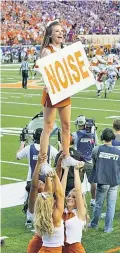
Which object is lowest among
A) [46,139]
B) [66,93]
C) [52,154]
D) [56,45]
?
[52,154]

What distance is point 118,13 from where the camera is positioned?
180ft

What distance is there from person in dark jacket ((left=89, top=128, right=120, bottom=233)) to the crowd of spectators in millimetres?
A: 39713

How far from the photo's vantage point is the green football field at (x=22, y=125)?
29.0 ft

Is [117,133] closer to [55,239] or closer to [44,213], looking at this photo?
[55,239]

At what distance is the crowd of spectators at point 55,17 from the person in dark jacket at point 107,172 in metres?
39.7

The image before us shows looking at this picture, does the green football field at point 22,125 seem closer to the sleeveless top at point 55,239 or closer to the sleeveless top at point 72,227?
the sleeveless top at point 72,227

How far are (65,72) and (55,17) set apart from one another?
1922 inches

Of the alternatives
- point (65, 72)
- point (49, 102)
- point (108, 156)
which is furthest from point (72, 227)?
point (108, 156)

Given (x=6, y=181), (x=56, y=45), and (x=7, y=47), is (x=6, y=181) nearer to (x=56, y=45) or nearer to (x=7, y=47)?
(x=56, y=45)

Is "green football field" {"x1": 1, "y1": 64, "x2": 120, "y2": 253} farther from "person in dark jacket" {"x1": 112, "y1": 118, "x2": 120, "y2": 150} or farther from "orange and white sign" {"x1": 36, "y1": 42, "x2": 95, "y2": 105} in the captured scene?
"orange and white sign" {"x1": 36, "y1": 42, "x2": 95, "y2": 105}

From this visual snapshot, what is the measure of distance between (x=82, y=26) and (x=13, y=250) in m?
46.2

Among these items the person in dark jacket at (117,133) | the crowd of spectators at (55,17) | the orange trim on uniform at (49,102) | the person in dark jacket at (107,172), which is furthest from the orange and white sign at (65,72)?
the crowd of spectators at (55,17)

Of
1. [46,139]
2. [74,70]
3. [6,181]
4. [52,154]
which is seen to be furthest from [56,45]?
[6,181]

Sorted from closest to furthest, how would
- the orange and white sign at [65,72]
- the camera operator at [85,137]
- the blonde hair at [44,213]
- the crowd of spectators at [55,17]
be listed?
1. the blonde hair at [44,213]
2. the orange and white sign at [65,72]
3. the camera operator at [85,137]
4. the crowd of spectators at [55,17]
